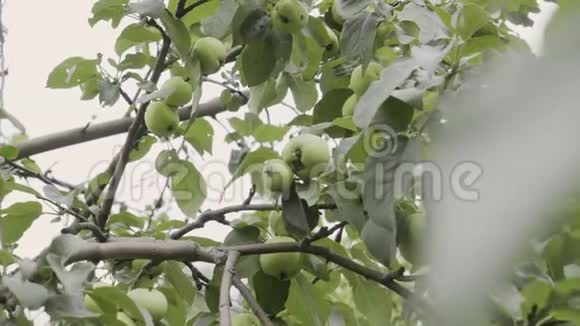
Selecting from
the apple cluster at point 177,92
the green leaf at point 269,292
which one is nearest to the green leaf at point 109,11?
the apple cluster at point 177,92

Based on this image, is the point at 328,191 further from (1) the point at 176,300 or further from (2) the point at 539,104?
(2) the point at 539,104

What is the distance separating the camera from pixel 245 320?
81cm

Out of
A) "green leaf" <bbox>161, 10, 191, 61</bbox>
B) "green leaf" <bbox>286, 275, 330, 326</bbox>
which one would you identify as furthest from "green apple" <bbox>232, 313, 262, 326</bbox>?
"green leaf" <bbox>161, 10, 191, 61</bbox>

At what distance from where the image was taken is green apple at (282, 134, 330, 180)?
0.83 meters

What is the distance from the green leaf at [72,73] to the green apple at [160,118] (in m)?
0.16

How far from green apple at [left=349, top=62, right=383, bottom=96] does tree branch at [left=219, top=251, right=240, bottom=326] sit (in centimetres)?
24

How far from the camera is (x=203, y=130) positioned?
123 centimetres

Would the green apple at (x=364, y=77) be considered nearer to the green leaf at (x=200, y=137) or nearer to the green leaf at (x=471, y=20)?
the green leaf at (x=471, y=20)

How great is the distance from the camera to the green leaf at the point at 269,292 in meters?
0.88

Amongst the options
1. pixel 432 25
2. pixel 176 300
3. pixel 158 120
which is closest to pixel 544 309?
pixel 432 25

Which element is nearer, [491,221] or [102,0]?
[491,221]

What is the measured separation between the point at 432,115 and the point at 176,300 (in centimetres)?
48

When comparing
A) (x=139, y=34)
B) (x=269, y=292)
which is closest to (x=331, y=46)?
(x=139, y=34)

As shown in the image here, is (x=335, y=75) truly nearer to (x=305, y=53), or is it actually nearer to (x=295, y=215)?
(x=305, y=53)
